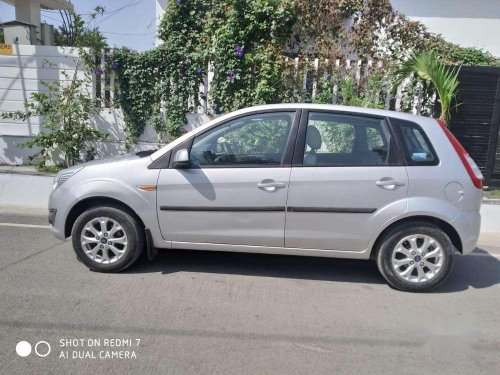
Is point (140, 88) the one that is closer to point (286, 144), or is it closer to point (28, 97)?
point (28, 97)

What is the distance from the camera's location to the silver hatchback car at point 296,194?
4.45 m

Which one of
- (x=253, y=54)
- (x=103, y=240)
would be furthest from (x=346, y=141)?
(x=253, y=54)

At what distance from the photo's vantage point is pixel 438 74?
792 centimetres

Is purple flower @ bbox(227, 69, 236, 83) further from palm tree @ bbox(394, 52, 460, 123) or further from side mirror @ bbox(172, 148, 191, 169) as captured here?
side mirror @ bbox(172, 148, 191, 169)

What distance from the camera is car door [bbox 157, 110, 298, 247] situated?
4.52 m

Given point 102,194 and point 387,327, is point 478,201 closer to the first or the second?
point 387,327

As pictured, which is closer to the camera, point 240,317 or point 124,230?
point 240,317

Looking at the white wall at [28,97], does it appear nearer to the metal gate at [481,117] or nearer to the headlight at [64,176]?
the headlight at [64,176]

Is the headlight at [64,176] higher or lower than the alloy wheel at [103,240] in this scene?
higher

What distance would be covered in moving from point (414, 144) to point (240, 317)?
2305 millimetres

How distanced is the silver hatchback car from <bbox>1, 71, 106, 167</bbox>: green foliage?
13.7ft

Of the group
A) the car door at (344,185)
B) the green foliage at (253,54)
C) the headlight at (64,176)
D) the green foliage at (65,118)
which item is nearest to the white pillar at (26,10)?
the green foliage at (65,118)

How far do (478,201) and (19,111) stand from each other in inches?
323

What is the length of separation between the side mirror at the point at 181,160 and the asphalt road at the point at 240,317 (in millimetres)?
1131
